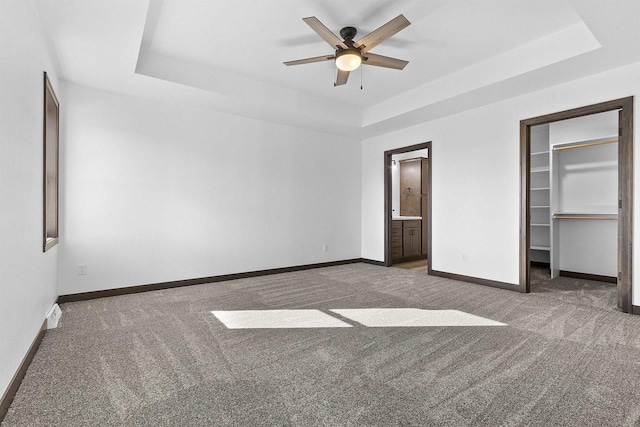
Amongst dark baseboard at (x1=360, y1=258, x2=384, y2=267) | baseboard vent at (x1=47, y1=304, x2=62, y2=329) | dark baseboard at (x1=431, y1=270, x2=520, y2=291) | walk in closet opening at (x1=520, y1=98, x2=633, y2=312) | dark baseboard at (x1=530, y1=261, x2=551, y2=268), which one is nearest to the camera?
baseboard vent at (x1=47, y1=304, x2=62, y2=329)

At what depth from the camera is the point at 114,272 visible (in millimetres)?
3838

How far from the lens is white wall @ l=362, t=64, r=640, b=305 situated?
11.7ft

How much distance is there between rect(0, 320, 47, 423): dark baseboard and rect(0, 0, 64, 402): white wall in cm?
4

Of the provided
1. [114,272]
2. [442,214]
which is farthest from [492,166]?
[114,272]

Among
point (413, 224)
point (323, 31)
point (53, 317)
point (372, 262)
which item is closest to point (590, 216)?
point (413, 224)

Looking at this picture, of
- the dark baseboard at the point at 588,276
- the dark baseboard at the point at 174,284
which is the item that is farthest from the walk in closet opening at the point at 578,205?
the dark baseboard at the point at 174,284

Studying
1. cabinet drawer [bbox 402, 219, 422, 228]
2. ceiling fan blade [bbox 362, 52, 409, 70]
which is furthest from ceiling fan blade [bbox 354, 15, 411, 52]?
cabinet drawer [bbox 402, 219, 422, 228]

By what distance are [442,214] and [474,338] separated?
8.74ft

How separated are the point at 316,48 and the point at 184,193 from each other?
2456 mm

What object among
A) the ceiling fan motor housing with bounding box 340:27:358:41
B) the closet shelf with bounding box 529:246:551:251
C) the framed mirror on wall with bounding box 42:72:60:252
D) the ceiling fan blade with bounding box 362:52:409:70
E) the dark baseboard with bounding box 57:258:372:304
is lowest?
the dark baseboard with bounding box 57:258:372:304

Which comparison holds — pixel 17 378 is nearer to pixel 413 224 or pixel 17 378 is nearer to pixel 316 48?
pixel 316 48

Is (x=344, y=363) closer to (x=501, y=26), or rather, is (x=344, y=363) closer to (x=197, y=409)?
(x=197, y=409)

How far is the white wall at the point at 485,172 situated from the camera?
357 centimetres

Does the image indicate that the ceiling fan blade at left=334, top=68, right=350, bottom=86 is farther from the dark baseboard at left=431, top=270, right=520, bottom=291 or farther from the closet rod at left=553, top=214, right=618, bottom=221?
the closet rod at left=553, top=214, right=618, bottom=221
